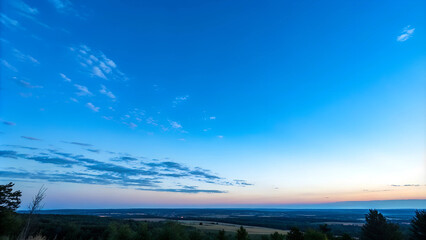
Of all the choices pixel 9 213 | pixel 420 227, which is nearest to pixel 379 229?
pixel 420 227

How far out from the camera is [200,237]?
5788cm

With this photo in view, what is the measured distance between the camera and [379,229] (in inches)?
1898

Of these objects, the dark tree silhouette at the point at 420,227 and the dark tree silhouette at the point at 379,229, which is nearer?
the dark tree silhouette at the point at 420,227

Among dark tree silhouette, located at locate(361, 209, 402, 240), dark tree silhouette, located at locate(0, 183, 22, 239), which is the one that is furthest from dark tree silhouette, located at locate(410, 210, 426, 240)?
dark tree silhouette, located at locate(0, 183, 22, 239)

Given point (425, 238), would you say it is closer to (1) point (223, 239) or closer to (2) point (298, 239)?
(2) point (298, 239)

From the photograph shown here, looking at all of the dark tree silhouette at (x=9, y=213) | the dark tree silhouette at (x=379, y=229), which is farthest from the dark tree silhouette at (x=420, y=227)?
the dark tree silhouette at (x=9, y=213)

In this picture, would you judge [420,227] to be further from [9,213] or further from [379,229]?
[9,213]

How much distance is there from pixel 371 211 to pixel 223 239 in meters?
35.4

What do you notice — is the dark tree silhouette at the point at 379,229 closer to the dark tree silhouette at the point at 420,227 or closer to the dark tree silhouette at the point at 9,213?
the dark tree silhouette at the point at 420,227

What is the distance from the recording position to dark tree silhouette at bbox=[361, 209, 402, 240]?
46947 millimetres

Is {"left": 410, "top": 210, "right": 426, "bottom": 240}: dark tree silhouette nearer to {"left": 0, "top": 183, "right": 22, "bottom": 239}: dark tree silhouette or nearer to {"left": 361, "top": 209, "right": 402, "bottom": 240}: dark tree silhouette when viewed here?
{"left": 361, "top": 209, "right": 402, "bottom": 240}: dark tree silhouette

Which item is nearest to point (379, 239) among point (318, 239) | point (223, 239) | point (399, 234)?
point (399, 234)

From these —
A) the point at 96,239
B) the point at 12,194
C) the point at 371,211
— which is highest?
the point at 12,194

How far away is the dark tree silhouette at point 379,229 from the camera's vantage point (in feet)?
154
